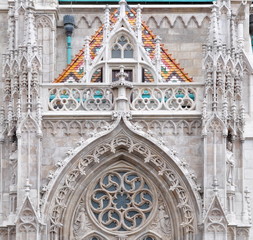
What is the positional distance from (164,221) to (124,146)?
5.67 feet

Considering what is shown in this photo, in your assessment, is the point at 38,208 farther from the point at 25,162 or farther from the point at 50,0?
the point at 50,0

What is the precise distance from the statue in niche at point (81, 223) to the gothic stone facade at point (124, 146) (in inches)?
0.8

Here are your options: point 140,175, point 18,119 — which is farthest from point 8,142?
point 140,175

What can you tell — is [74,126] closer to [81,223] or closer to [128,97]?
[128,97]

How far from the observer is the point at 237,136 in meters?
31.9

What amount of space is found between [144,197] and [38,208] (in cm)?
226

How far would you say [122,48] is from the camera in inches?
1292

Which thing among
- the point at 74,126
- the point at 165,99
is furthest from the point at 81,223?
the point at 165,99

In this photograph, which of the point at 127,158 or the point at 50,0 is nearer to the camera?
the point at 127,158

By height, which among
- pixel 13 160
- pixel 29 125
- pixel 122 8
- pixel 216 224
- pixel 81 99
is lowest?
pixel 216 224

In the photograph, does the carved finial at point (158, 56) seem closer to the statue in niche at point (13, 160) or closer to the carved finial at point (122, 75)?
the carved finial at point (122, 75)

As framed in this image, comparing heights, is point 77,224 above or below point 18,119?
below

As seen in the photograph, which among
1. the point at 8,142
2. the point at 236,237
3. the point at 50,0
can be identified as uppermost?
the point at 50,0

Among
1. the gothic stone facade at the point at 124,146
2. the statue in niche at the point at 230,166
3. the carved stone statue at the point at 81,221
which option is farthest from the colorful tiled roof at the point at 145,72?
the carved stone statue at the point at 81,221
